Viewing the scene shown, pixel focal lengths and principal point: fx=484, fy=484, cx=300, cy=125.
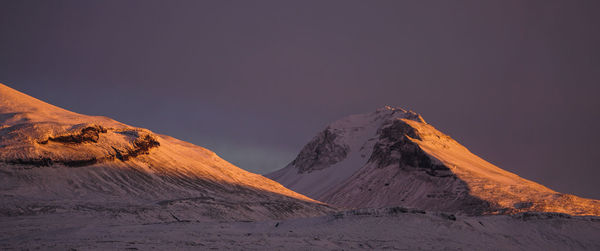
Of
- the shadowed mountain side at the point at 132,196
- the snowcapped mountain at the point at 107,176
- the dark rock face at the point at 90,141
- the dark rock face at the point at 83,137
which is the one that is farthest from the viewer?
the dark rock face at the point at 83,137

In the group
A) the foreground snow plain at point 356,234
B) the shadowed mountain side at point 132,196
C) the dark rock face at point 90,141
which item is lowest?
the foreground snow plain at point 356,234

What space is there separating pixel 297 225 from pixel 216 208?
49393 mm

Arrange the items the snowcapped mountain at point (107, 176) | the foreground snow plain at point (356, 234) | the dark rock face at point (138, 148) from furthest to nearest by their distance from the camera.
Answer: the dark rock face at point (138, 148) < the snowcapped mountain at point (107, 176) < the foreground snow plain at point (356, 234)

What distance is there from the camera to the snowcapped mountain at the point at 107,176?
74.4 metres

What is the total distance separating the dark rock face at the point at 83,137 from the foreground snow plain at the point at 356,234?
64.1 m

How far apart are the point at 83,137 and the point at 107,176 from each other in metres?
11.4

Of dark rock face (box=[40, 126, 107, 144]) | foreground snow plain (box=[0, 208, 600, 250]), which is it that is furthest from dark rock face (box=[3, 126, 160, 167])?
foreground snow plain (box=[0, 208, 600, 250])

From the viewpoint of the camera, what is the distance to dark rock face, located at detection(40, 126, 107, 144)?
313 feet

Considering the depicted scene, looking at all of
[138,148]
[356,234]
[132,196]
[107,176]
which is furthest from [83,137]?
[356,234]

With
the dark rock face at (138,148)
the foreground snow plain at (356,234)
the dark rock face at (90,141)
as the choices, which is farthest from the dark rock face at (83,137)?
the foreground snow plain at (356,234)

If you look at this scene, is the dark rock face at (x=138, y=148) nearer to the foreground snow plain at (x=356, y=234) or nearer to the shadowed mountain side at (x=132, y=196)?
the shadowed mountain side at (x=132, y=196)

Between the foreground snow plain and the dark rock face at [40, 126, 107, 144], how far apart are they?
64112mm

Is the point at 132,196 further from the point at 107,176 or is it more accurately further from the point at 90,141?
the point at 90,141

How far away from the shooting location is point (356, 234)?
34.0 metres
